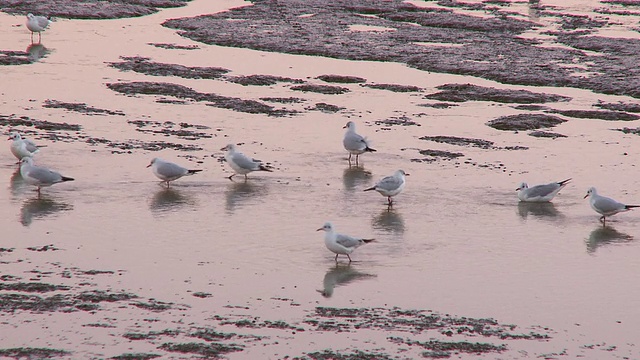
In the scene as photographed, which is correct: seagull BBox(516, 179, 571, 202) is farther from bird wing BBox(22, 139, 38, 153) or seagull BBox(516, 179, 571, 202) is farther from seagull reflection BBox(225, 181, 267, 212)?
bird wing BBox(22, 139, 38, 153)

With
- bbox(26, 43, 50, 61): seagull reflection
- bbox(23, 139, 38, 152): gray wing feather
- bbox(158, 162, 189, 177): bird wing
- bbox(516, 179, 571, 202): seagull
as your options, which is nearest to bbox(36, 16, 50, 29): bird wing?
bbox(26, 43, 50, 61): seagull reflection

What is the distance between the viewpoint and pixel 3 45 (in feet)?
103

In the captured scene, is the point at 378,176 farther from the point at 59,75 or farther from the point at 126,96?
the point at 59,75

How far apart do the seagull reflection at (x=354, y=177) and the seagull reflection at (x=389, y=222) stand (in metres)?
1.64

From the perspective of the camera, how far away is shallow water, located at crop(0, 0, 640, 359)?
11.9 metres

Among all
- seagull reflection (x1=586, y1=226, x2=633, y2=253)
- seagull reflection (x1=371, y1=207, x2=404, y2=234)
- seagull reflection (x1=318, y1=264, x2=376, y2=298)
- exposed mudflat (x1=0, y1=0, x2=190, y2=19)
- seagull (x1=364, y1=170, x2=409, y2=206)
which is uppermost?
exposed mudflat (x1=0, y1=0, x2=190, y2=19)

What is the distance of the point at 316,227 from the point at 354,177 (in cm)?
366

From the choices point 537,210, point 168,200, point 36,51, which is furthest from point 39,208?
point 36,51

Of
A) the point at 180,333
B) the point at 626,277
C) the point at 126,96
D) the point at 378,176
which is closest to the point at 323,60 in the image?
the point at 126,96

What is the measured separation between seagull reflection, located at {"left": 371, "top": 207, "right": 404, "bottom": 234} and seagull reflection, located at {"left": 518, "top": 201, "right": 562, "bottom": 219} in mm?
2231

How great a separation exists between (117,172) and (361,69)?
13.6 meters

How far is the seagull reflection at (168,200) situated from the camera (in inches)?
648

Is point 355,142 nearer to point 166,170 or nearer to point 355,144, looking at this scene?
point 355,144

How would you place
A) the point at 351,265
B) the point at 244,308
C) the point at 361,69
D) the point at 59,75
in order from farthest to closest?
1. the point at 361,69
2. the point at 59,75
3. the point at 351,265
4. the point at 244,308
